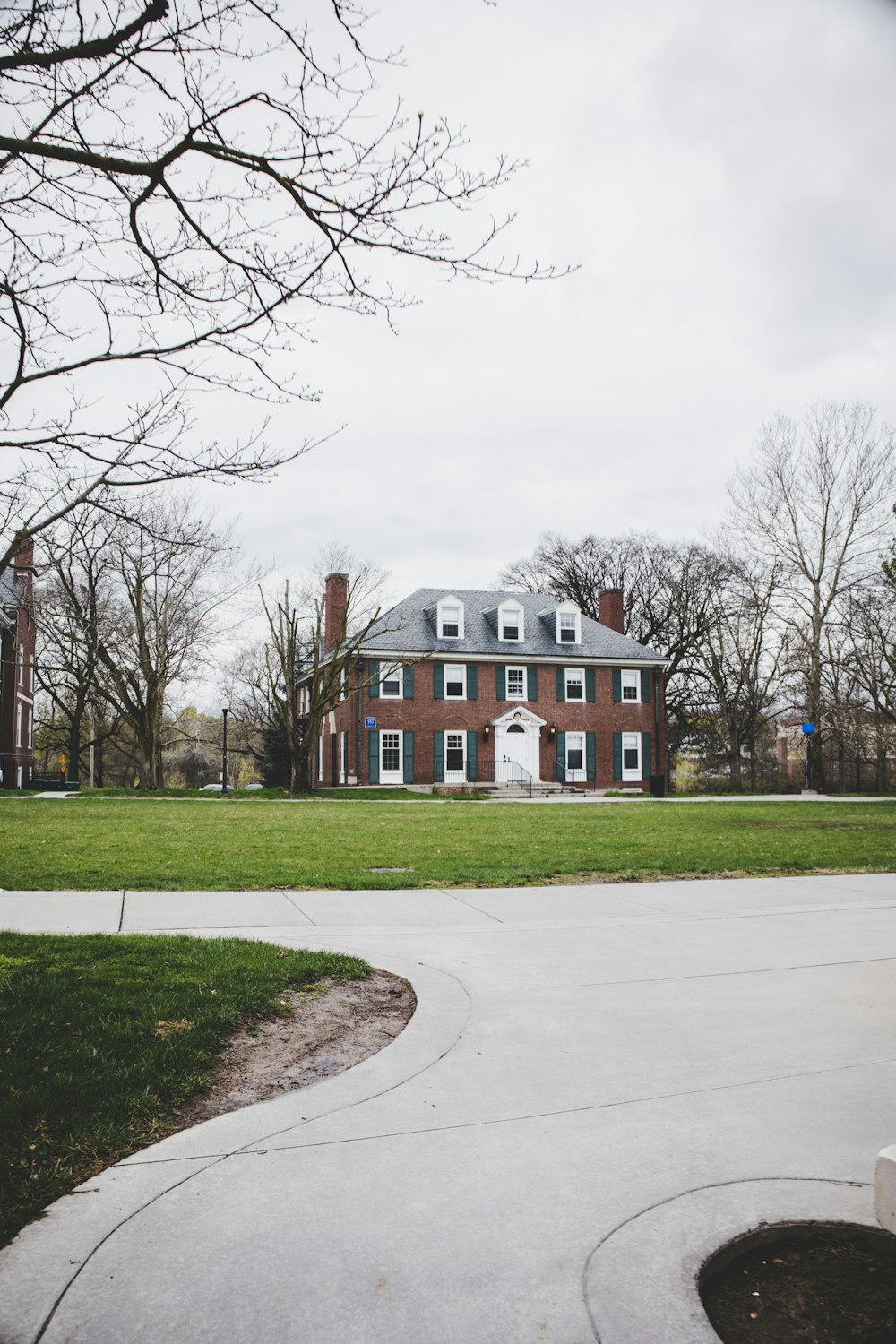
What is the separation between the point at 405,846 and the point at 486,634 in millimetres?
26630

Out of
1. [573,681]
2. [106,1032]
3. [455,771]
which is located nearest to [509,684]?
[573,681]

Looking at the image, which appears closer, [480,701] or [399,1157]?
[399,1157]

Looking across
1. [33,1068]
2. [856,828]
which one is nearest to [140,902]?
[33,1068]

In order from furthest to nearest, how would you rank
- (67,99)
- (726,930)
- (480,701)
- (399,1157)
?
(480,701) < (726,930) < (67,99) < (399,1157)

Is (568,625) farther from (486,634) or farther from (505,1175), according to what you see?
(505,1175)

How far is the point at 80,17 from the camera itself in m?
4.38

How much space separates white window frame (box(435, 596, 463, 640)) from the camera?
38781 mm

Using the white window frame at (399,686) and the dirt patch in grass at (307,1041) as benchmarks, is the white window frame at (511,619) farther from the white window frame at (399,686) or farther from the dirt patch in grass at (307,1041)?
the dirt patch in grass at (307,1041)

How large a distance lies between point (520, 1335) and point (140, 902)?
256 inches

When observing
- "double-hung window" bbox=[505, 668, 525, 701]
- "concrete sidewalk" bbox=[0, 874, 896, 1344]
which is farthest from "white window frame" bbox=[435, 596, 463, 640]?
"concrete sidewalk" bbox=[0, 874, 896, 1344]

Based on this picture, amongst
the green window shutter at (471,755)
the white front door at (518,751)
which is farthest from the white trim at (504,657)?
the green window shutter at (471,755)

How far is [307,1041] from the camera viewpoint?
14.8ft

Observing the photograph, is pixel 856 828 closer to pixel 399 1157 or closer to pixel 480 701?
pixel 399 1157

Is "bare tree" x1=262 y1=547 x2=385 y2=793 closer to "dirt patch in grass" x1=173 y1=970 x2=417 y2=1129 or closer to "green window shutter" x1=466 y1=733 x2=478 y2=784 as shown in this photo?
"green window shutter" x1=466 y1=733 x2=478 y2=784
